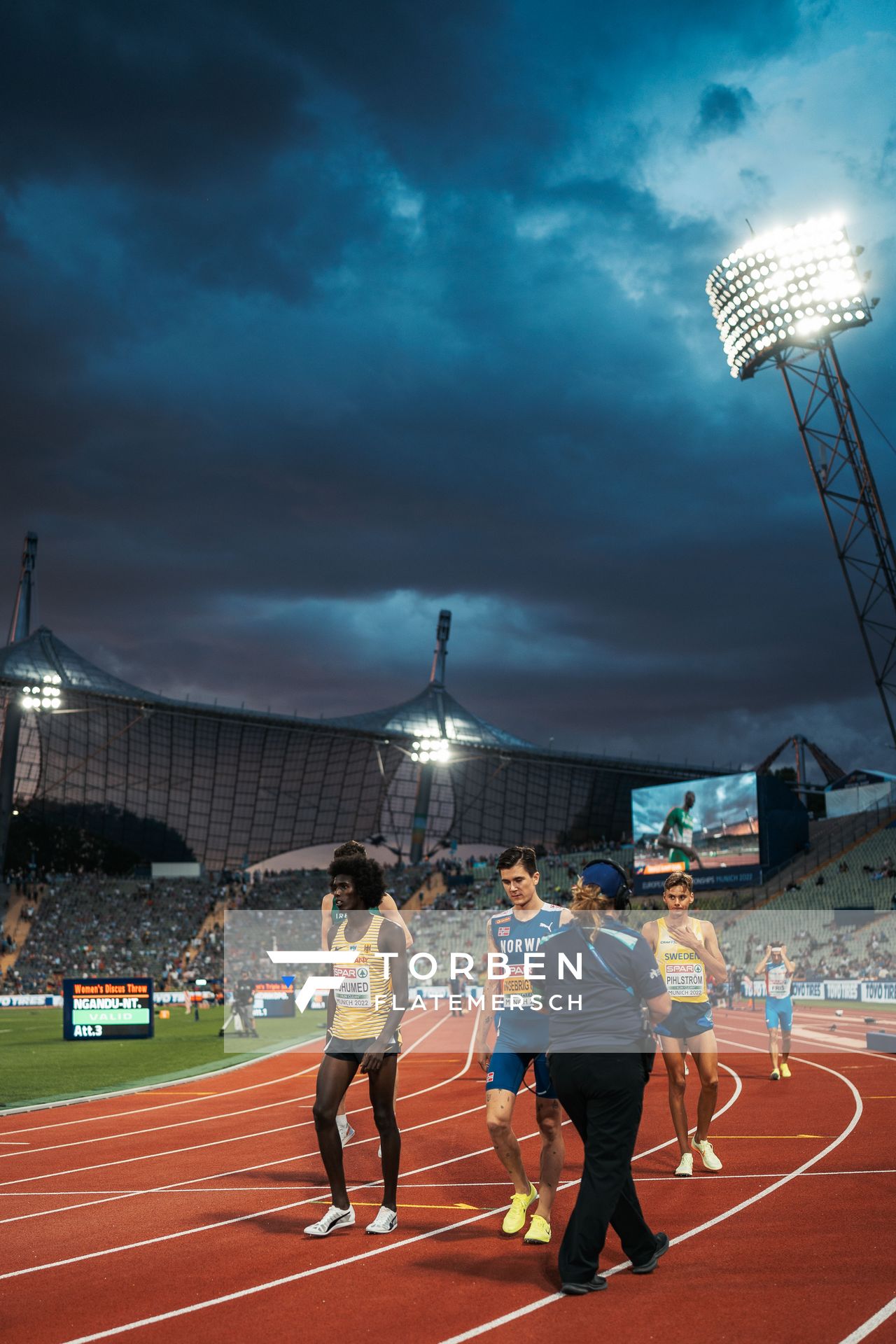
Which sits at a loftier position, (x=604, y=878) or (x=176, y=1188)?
(x=604, y=878)

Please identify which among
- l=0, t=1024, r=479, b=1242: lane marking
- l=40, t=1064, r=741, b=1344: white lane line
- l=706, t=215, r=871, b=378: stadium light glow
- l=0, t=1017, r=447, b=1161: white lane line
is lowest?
l=40, t=1064, r=741, b=1344: white lane line

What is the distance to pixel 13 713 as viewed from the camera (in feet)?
227

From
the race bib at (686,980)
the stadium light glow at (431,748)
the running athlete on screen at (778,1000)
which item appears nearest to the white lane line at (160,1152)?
the race bib at (686,980)

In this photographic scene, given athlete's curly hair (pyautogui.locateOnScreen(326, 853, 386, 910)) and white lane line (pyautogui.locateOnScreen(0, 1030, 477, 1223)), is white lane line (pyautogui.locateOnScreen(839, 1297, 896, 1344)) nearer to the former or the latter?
athlete's curly hair (pyautogui.locateOnScreen(326, 853, 386, 910))

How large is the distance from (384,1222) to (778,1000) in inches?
409

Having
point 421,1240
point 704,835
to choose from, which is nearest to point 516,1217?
point 421,1240

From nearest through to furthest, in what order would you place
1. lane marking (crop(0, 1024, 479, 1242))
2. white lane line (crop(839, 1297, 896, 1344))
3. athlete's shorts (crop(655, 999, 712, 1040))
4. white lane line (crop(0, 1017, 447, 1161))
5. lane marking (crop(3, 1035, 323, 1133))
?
white lane line (crop(839, 1297, 896, 1344)) → lane marking (crop(0, 1024, 479, 1242)) → athlete's shorts (crop(655, 999, 712, 1040)) → white lane line (crop(0, 1017, 447, 1161)) → lane marking (crop(3, 1035, 323, 1133))

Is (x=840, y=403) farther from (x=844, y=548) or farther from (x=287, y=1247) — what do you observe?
(x=287, y=1247)

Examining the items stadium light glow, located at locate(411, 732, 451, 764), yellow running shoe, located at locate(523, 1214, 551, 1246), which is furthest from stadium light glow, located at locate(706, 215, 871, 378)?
stadium light glow, located at locate(411, 732, 451, 764)

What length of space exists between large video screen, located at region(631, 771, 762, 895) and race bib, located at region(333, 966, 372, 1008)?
45.4 m

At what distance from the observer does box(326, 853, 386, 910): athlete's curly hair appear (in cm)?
697

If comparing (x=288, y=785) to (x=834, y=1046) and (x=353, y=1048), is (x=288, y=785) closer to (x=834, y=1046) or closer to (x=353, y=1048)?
(x=834, y=1046)

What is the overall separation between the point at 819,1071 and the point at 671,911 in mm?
9199

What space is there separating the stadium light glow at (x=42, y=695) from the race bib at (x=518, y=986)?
204 ft
